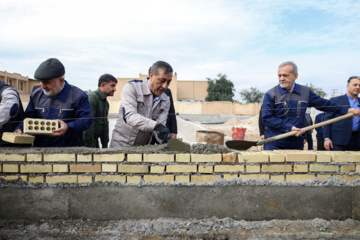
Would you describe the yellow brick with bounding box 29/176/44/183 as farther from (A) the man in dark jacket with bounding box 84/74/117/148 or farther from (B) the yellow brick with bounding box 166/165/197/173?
(A) the man in dark jacket with bounding box 84/74/117/148

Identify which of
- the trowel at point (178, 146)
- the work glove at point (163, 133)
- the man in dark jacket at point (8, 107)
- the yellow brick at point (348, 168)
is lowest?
the yellow brick at point (348, 168)

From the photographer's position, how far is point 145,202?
2.40 metres

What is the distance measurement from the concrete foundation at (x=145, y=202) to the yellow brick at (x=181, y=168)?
0.14 metres

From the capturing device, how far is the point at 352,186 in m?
2.43

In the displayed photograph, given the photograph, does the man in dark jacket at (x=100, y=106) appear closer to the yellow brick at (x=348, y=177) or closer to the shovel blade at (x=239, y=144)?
the shovel blade at (x=239, y=144)

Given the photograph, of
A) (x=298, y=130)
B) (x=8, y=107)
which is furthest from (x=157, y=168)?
(x=298, y=130)

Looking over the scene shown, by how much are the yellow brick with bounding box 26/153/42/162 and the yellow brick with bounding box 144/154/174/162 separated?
907mm

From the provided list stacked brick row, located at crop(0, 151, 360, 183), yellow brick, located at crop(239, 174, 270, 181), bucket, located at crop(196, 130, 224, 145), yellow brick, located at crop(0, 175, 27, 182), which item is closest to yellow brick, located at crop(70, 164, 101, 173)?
stacked brick row, located at crop(0, 151, 360, 183)

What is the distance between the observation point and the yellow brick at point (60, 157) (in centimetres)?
240

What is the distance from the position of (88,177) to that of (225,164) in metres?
1.18

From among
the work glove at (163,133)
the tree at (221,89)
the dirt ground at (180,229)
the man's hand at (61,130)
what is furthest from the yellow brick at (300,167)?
the tree at (221,89)

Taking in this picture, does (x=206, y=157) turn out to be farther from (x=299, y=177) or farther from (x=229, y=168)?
(x=299, y=177)

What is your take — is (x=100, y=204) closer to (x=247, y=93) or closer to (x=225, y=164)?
(x=225, y=164)

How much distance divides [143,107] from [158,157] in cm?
98
